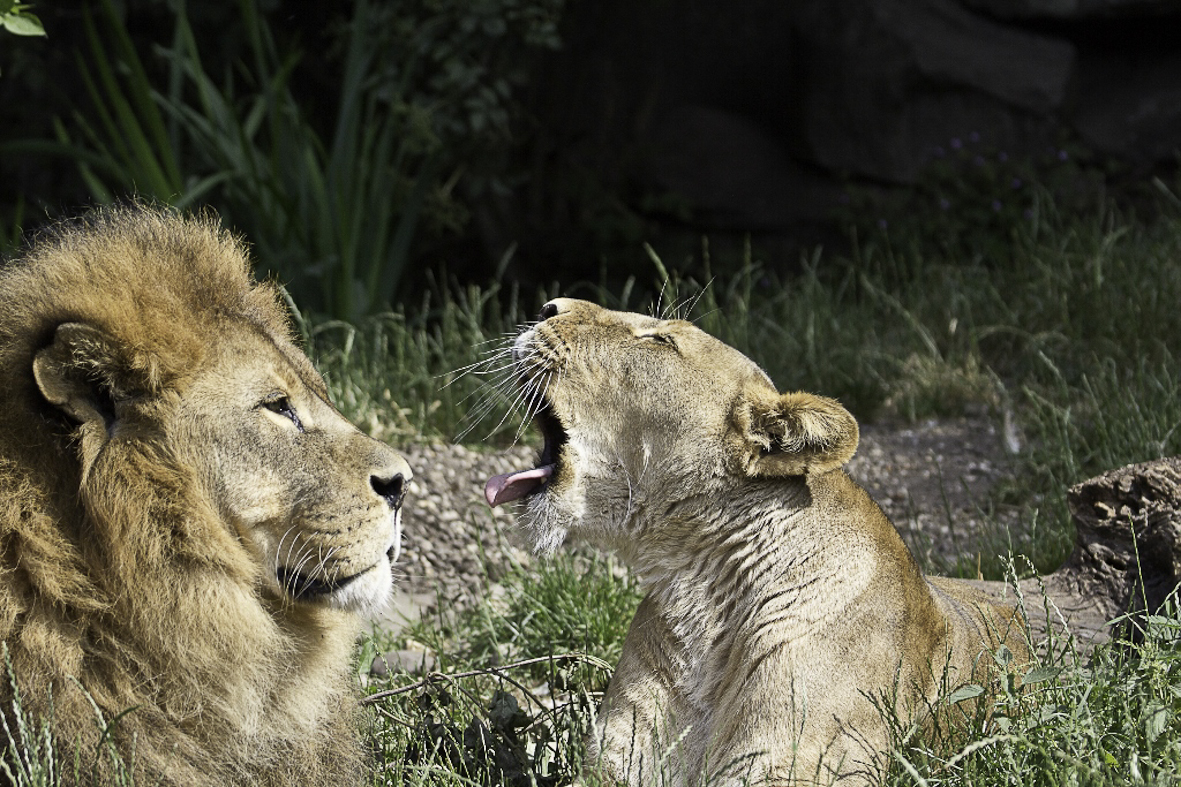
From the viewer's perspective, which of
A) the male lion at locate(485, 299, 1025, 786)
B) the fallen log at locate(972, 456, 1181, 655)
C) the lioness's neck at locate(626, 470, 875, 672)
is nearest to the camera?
the male lion at locate(485, 299, 1025, 786)

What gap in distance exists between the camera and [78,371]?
230 cm

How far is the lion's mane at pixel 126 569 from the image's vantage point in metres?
2.29

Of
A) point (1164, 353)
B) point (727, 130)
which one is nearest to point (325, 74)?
point (727, 130)

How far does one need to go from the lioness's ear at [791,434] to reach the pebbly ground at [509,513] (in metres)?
1.68

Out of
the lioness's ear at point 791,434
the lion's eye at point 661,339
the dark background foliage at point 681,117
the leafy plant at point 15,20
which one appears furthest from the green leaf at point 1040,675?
the dark background foliage at point 681,117

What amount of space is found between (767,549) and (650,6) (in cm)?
775

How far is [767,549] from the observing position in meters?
2.87

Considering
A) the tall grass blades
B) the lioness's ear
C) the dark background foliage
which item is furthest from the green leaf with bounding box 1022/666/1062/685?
the dark background foliage

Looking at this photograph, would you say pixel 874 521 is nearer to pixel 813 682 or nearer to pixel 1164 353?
pixel 813 682

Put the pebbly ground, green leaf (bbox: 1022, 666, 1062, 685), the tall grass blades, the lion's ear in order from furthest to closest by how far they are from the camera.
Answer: the tall grass blades, the pebbly ground, green leaf (bbox: 1022, 666, 1062, 685), the lion's ear

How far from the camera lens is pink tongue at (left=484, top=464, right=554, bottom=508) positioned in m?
2.97

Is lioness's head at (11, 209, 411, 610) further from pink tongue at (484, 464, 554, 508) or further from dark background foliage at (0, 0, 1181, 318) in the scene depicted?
dark background foliage at (0, 0, 1181, 318)

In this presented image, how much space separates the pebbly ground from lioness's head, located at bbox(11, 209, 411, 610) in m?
1.85

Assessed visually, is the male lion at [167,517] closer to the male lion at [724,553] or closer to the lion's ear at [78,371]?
the lion's ear at [78,371]
